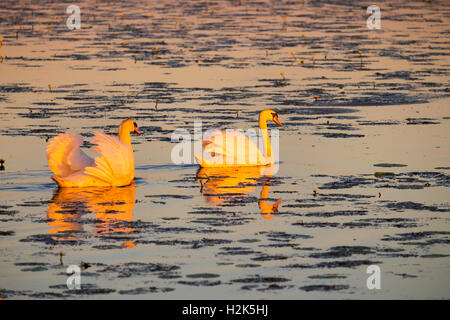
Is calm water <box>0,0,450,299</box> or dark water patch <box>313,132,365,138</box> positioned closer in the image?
calm water <box>0,0,450,299</box>

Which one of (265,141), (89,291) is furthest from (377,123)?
(89,291)

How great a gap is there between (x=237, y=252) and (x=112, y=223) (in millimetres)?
1945

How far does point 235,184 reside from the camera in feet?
49.2

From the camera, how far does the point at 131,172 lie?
1474 centimetres

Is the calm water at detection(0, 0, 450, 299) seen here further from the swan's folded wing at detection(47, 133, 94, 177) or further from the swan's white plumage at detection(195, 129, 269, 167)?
the swan's folded wing at detection(47, 133, 94, 177)

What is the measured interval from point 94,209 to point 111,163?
147 centimetres

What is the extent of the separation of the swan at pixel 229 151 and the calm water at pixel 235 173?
24 cm

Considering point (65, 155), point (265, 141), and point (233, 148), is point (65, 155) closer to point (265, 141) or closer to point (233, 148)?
point (233, 148)

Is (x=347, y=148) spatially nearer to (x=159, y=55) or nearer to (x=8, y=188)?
(x=8, y=188)

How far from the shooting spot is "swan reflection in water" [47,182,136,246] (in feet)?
39.4

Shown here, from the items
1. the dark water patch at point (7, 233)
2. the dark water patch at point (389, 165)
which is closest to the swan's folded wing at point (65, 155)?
the dark water patch at point (7, 233)

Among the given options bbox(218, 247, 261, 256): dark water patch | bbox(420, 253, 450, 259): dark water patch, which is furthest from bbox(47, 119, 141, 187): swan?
bbox(420, 253, 450, 259): dark water patch

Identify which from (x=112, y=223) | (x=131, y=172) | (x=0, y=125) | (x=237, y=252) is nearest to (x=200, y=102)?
(x=0, y=125)

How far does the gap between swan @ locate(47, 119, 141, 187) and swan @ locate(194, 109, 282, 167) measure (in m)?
1.61
